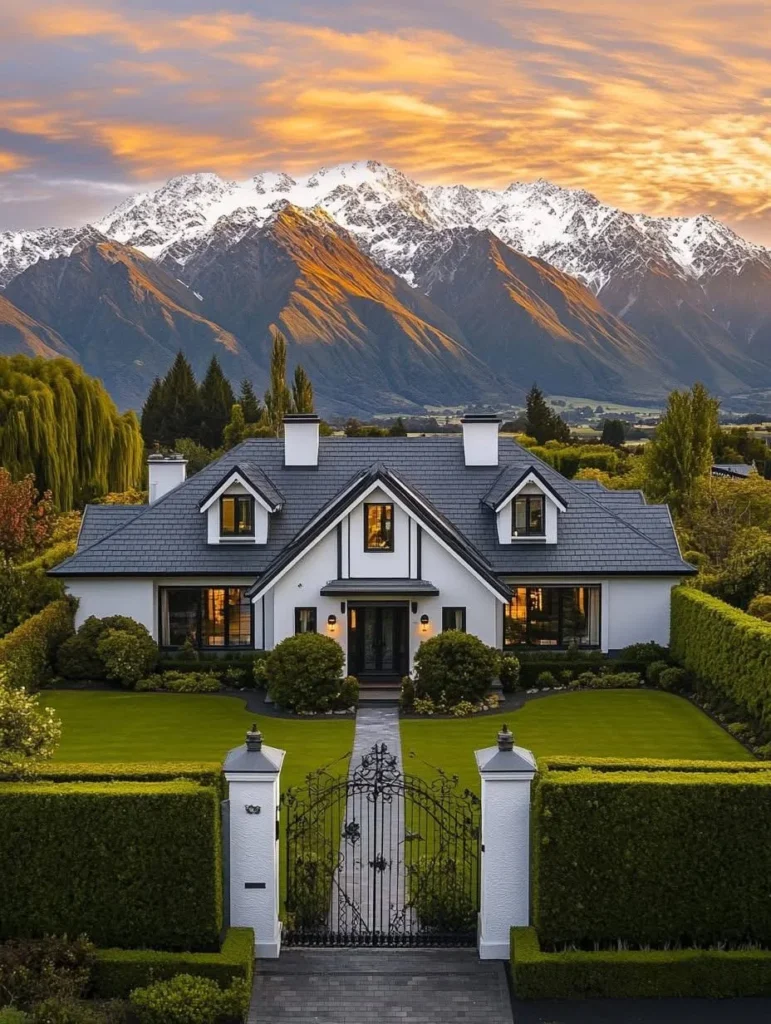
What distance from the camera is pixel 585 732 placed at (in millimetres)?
27641

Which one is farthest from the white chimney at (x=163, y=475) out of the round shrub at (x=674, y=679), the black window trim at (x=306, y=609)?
the round shrub at (x=674, y=679)

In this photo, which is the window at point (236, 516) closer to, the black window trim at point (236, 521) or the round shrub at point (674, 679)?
the black window trim at point (236, 521)

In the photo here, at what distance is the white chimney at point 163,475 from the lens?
39.9m

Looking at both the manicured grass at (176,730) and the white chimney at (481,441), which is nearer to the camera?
the manicured grass at (176,730)

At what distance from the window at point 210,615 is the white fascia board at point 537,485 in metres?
8.08

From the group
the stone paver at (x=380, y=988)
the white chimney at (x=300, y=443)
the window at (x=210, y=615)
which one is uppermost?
the white chimney at (x=300, y=443)

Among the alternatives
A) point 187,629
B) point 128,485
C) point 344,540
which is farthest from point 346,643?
point 128,485

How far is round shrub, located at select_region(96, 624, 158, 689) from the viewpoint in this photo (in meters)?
33.1

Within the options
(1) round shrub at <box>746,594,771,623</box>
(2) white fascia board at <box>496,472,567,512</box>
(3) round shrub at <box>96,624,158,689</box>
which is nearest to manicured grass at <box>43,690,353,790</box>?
(3) round shrub at <box>96,624,158,689</box>

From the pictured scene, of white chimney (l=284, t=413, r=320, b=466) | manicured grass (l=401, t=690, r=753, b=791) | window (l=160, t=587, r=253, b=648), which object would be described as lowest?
manicured grass (l=401, t=690, r=753, b=791)

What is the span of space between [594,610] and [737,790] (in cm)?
2140

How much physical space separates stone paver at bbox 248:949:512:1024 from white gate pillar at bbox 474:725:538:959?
503 mm

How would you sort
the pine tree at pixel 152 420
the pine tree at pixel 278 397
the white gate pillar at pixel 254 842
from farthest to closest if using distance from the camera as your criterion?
the pine tree at pixel 152 420 < the pine tree at pixel 278 397 < the white gate pillar at pixel 254 842

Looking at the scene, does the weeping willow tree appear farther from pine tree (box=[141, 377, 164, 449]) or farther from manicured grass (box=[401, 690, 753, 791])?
pine tree (box=[141, 377, 164, 449])
